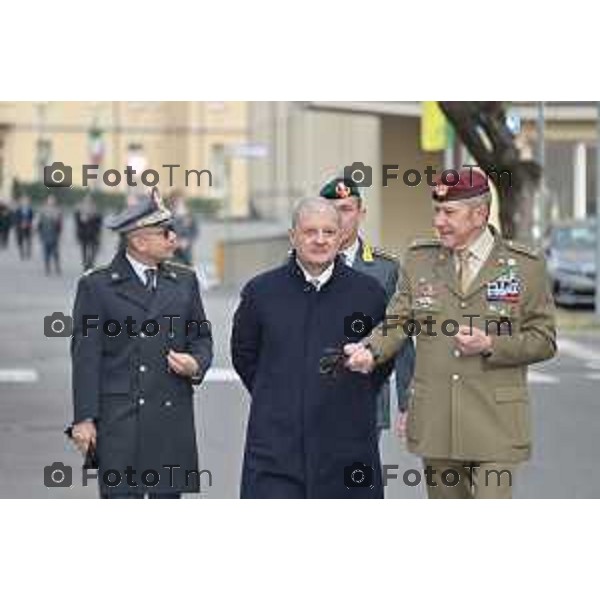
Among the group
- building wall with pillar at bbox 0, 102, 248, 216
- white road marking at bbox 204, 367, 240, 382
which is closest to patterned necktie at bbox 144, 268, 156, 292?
white road marking at bbox 204, 367, 240, 382

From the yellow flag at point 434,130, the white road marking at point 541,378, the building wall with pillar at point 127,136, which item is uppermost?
the building wall with pillar at point 127,136

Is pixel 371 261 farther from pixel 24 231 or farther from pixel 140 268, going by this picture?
pixel 24 231

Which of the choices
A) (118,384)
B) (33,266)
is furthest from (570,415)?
(33,266)

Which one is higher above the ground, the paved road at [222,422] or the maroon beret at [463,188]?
the maroon beret at [463,188]

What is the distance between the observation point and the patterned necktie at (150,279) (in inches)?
297

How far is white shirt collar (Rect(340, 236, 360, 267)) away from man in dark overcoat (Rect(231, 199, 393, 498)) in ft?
5.45

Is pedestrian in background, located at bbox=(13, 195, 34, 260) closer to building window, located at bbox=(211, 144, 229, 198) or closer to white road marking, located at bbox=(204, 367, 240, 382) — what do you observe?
building window, located at bbox=(211, 144, 229, 198)

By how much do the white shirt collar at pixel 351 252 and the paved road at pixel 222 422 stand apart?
2.09 meters

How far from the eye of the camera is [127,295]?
750 cm

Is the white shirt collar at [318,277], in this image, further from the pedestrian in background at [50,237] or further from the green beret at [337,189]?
the pedestrian in background at [50,237]

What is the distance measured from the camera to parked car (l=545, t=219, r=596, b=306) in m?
30.7

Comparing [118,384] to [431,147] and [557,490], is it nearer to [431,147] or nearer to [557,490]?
[557,490]

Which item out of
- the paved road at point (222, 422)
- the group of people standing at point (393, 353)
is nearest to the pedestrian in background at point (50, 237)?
the paved road at point (222, 422)

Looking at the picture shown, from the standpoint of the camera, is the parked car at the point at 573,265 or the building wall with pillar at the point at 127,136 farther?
the building wall with pillar at the point at 127,136
